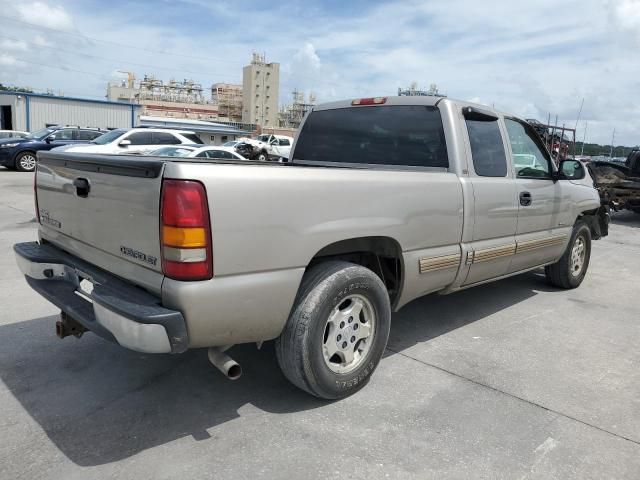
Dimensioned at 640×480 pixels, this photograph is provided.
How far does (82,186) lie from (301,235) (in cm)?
133

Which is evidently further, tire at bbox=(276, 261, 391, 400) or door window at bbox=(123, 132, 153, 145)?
door window at bbox=(123, 132, 153, 145)

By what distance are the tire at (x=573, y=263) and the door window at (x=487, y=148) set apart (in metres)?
1.96

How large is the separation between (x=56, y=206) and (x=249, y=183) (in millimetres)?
1623

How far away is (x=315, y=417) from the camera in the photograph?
3.06 m

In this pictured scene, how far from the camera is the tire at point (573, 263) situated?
19.3 ft

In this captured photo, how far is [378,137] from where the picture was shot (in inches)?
170

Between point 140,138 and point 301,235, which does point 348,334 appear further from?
point 140,138

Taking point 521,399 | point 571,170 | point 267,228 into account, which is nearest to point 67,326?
point 267,228

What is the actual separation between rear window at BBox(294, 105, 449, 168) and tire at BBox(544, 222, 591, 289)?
2.70 m

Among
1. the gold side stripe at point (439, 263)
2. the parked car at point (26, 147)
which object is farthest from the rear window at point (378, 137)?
the parked car at point (26, 147)

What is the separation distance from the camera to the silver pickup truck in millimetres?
2475

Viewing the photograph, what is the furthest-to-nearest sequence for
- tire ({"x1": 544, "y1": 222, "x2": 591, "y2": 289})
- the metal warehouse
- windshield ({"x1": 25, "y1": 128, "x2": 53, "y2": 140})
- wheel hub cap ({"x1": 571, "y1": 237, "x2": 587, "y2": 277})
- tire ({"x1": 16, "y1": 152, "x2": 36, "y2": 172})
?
the metal warehouse < windshield ({"x1": 25, "y1": 128, "x2": 53, "y2": 140}) < tire ({"x1": 16, "y1": 152, "x2": 36, "y2": 172}) < wheel hub cap ({"x1": 571, "y1": 237, "x2": 587, "y2": 277}) < tire ({"x1": 544, "y1": 222, "x2": 591, "y2": 289})

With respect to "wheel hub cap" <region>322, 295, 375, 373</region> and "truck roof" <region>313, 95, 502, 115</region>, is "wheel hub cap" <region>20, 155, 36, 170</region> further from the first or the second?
"wheel hub cap" <region>322, 295, 375, 373</region>

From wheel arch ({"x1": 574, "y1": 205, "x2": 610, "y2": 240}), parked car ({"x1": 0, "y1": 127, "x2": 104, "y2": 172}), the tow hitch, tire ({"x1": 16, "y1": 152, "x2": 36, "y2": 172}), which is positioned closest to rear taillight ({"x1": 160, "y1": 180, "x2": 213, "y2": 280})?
the tow hitch
